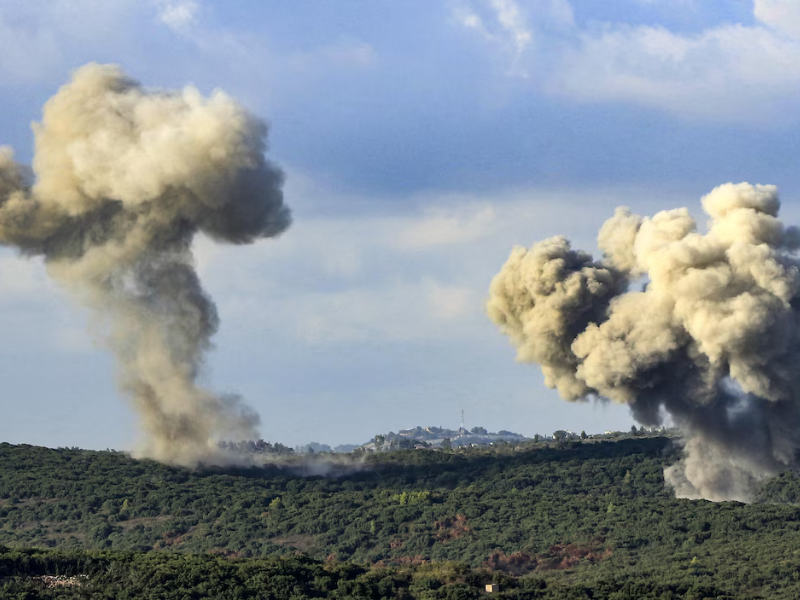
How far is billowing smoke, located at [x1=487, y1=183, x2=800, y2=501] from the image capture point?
75562 millimetres

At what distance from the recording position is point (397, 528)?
8769 cm

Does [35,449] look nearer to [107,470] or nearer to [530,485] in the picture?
[107,470]

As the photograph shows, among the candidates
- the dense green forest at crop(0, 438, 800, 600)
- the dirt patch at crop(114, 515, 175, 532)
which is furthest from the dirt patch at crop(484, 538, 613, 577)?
the dirt patch at crop(114, 515, 175, 532)

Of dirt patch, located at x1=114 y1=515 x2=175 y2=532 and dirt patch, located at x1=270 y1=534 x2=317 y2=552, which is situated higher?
dirt patch, located at x1=114 y1=515 x2=175 y2=532

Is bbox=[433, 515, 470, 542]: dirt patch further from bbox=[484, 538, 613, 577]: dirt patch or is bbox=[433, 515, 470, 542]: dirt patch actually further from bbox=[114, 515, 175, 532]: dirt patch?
bbox=[114, 515, 175, 532]: dirt patch

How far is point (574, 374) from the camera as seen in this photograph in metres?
81.8

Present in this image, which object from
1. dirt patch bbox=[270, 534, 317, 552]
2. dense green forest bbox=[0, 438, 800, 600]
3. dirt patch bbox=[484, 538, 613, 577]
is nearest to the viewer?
dense green forest bbox=[0, 438, 800, 600]

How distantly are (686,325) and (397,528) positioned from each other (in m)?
20.8

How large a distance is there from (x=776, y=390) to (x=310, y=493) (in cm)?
3209

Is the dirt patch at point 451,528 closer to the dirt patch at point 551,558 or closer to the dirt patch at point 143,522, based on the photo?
→ the dirt patch at point 551,558

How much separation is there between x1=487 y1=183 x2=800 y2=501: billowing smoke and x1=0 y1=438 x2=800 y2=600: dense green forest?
5574 millimetres

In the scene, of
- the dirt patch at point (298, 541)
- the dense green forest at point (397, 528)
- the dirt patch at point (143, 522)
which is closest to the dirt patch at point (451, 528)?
the dense green forest at point (397, 528)

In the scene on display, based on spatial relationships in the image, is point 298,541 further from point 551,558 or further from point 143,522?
point 551,558

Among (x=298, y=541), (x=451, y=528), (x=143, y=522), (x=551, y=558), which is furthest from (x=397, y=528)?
(x=143, y=522)
